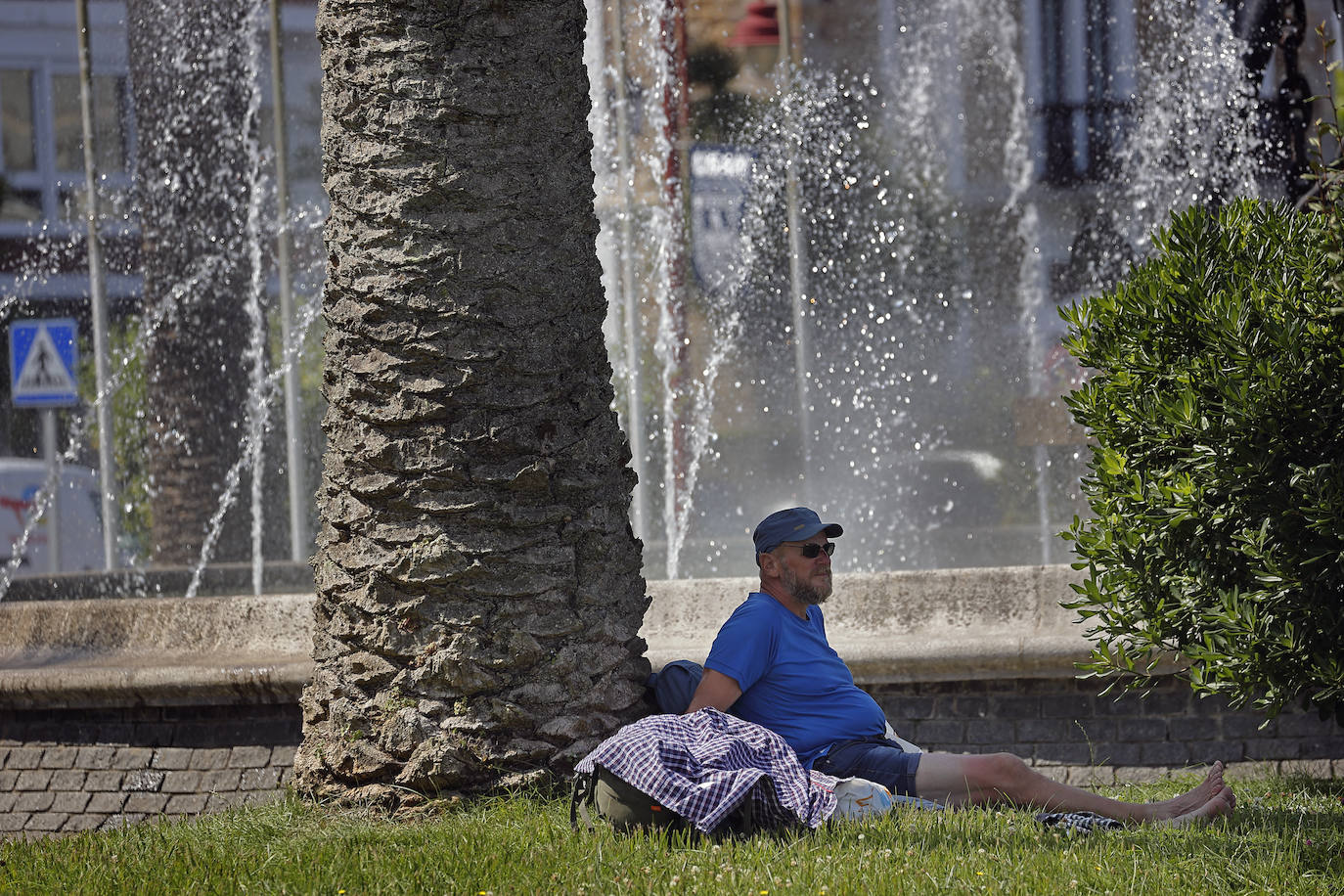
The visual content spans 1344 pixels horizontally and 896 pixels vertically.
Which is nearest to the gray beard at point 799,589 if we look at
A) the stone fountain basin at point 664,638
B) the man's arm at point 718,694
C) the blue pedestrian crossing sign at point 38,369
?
the man's arm at point 718,694

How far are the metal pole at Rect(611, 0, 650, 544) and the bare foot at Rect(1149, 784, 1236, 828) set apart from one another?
9.75m

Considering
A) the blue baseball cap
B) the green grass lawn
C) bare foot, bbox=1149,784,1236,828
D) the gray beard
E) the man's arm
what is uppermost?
the blue baseball cap

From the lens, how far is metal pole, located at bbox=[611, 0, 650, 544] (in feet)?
46.5

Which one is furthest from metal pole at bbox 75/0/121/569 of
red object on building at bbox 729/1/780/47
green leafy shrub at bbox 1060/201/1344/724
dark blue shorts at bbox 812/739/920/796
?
green leafy shrub at bbox 1060/201/1344/724

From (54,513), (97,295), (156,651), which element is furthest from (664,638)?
(54,513)

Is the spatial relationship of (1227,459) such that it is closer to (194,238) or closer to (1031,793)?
(1031,793)

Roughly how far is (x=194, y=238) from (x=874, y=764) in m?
13.4

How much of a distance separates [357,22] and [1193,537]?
3.10 meters

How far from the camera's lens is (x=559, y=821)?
Result: 411 centimetres

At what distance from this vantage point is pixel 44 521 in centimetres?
1803

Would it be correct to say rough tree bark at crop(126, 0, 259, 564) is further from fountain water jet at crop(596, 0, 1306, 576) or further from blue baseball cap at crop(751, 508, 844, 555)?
blue baseball cap at crop(751, 508, 844, 555)

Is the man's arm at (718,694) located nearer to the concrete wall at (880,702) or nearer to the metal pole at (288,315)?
the concrete wall at (880,702)

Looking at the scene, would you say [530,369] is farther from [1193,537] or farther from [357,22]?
[1193,537]

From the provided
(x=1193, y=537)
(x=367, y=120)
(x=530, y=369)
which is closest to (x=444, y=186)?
(x=367, y=120)
